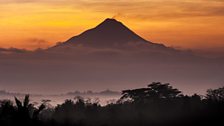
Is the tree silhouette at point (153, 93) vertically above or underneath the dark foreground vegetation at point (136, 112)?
above

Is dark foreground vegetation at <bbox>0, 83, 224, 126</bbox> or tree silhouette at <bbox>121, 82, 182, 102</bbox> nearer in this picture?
dark foreground vegetation at <bbox>0, 83, 224, 126</bbox>

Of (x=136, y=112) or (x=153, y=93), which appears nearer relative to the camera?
(x=136, y=112)

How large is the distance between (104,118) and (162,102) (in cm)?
1039

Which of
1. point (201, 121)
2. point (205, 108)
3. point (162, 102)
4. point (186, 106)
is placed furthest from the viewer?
point (162, 102)

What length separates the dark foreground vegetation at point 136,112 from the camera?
50156 millimetres

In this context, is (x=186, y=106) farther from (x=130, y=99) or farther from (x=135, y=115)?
(x=130, y=99)

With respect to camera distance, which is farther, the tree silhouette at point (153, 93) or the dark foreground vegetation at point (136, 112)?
the tree silhouette at point (153, 93)

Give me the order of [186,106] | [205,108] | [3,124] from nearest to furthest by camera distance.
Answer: [3,124] → [205,108] → [186,106]

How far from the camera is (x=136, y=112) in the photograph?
220ft

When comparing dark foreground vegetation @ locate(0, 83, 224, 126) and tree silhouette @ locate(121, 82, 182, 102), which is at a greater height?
tree silhouette @ locate(121, 82, 182, 102)

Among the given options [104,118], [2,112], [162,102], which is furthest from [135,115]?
[2,112]

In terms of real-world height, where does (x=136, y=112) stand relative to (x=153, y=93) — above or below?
below

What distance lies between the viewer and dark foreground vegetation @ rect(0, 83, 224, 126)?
50.2m

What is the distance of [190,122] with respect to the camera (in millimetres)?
54000
